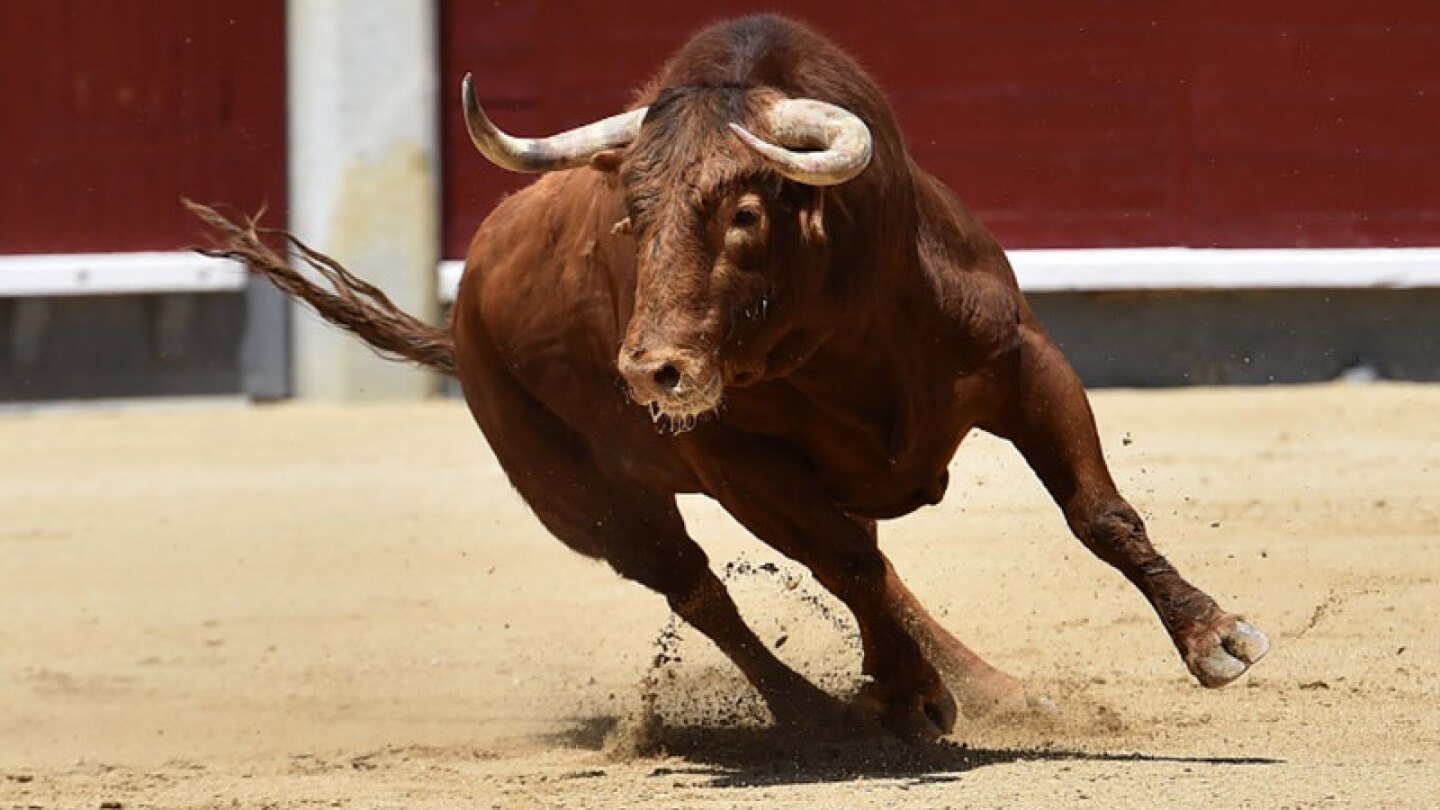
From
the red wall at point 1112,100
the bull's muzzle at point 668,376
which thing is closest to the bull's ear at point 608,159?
the bull's muzzle at point 668,376

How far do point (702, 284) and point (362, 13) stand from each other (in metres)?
5.48

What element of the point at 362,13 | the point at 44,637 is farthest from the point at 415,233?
the point at 44,637

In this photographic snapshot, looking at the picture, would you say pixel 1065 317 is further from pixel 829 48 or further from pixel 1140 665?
pixel 829 48

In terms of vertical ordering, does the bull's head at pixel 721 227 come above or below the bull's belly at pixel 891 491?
above

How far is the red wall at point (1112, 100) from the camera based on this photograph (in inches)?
371

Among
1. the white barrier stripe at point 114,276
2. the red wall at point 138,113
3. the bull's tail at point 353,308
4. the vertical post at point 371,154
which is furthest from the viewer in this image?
the red wall at point 138,113

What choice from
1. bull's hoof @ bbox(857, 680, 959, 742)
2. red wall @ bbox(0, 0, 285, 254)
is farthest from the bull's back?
red wall @ bbox(0, 0, 285, 254)

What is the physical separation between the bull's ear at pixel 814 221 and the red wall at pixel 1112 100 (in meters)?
5.03

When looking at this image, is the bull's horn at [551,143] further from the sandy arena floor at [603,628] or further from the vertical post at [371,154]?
the vertical post at [371,154]

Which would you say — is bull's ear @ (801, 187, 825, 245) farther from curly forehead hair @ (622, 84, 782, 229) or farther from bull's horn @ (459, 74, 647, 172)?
bull's horn @ (459, 74, 647, 172)

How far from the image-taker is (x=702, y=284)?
4285 millimetres

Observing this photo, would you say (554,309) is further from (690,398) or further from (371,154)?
(371,154)

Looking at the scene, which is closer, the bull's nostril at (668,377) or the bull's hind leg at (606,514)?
the bull's nostril at (668,377)

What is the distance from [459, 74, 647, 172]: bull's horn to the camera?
180 inches
